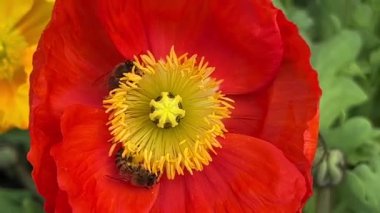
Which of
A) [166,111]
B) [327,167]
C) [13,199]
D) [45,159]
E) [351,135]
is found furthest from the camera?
[13,199]

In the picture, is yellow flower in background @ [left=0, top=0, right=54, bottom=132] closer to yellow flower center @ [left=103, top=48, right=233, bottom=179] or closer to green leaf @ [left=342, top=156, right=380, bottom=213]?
yellow flower center @ [left=103, top=48, right=233, bottom=179]

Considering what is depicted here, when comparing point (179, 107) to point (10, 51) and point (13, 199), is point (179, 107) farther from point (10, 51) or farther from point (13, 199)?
point (13, 199)

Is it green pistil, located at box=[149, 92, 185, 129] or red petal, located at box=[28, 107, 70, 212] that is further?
green pistil, located at box=[149, 92, 185, 129]

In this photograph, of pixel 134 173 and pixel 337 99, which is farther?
pixel 337 99

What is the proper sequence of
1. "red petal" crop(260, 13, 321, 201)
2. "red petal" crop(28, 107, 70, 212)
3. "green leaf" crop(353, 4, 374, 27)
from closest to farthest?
"red petal" crop(28, 107, 70, 212), "red petal" crop(260, 13, 321, 201), "green leaf" crop(353, 4, 374, 27)

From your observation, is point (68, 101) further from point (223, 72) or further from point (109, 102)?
point (223, 72)

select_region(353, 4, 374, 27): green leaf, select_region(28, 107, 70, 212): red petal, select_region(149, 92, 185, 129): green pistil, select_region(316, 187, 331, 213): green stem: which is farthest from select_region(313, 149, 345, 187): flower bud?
select_region(28, 107, 70, 212): red petal

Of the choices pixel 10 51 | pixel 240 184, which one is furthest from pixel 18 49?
pixel 240 184
